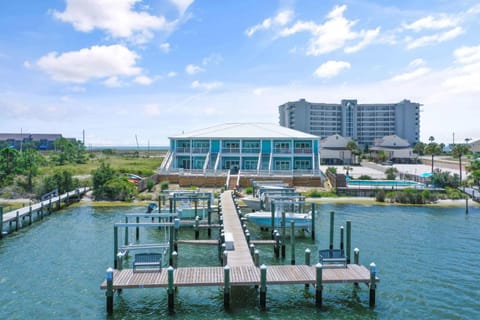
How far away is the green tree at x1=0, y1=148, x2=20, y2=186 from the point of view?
167 feet

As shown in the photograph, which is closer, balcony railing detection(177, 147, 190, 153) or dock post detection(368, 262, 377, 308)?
dock post detection(368, 262, 377, 308)

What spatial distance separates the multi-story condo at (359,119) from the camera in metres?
148

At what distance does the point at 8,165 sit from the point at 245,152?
32.7m

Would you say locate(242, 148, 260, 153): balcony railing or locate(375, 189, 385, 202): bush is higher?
locate(242, 148, 260, 153): balcony railing

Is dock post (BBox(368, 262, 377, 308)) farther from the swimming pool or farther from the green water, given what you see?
the swimming pool

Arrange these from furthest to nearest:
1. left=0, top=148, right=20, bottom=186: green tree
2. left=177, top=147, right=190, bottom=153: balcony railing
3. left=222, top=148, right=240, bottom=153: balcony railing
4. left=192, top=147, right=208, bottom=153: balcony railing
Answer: left=177, top=147, right=190, bottom=153: balcony railing, left=192, top=147, right=208, bottom=153: balcony railing, left=222, top=148, right=240, bottom=153: balcony railing, left=0, top=148, right=20, bottom=186: green tree

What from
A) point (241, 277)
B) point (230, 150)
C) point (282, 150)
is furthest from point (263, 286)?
point (230, 150)

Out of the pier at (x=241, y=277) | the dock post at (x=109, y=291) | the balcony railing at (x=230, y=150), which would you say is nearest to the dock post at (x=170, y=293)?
the pier at (x=241, y=277)

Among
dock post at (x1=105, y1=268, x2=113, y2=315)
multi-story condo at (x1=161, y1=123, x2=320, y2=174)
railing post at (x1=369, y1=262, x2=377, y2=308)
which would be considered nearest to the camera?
dock post at (x1=105, y1=268, x2=113, y2=315)

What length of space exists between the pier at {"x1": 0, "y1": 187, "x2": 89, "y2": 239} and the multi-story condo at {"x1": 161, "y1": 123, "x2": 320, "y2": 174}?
578 inches

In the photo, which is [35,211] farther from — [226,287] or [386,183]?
[386,183]

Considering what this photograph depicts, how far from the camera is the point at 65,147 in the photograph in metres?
97.1

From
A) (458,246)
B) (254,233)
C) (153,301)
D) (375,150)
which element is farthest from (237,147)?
(375,150)

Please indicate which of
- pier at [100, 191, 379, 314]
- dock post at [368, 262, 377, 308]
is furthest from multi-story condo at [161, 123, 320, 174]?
dock post at [368, 262, 377, 308]
